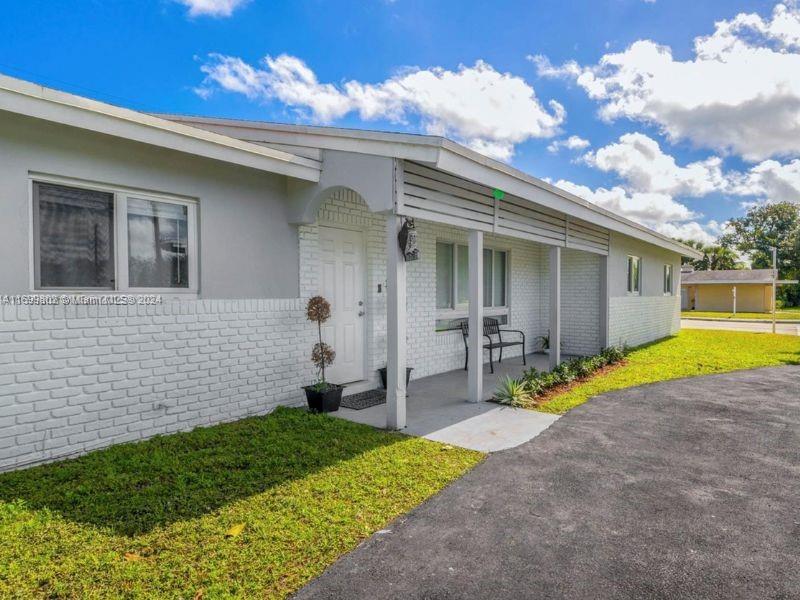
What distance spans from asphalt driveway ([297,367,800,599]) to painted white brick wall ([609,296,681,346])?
5858 mm

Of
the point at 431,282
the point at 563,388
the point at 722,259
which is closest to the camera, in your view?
the point at 563,388

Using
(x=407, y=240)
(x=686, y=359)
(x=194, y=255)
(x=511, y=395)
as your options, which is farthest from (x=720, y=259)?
(x=194, y=255)

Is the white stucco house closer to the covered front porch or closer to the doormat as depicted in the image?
the covered front porch

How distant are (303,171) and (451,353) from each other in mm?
4558

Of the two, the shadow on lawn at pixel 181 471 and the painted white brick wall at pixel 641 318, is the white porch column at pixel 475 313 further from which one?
the painted white brick wall at pixel 641 318

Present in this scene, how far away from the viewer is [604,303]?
1012cm

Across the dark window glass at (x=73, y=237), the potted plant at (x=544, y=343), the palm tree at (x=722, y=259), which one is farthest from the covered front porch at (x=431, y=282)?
the palm tree at (x=722, y=259)

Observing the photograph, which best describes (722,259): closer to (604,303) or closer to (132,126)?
(604,303)

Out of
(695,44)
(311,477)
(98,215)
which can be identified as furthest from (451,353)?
(695,44)

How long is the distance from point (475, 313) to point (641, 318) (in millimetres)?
8527

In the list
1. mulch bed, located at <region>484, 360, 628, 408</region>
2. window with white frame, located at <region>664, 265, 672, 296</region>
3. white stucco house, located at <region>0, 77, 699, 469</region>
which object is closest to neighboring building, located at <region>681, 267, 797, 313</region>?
window with white frame, located at <region>664, 265, 672, 296</region>

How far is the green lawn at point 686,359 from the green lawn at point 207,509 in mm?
2956

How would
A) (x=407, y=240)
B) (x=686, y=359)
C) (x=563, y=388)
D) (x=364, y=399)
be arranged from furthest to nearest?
(x=686, y=359)
(x=563, y=388)
(x=364, y=399)
(x=407, y=240)

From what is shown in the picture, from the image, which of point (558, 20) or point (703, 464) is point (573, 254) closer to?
point (558, 20)
